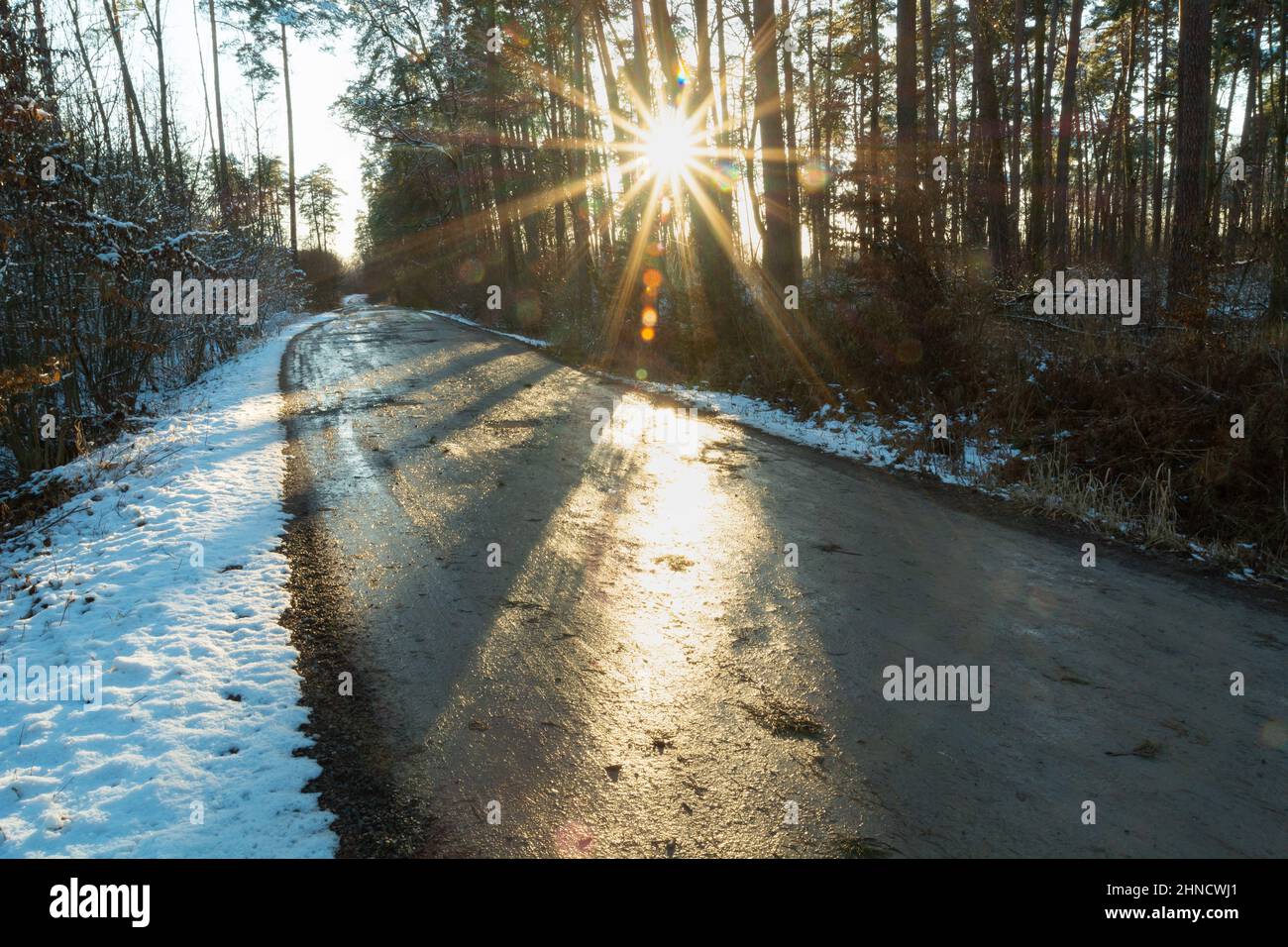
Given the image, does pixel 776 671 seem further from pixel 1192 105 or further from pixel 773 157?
pixel 773 157

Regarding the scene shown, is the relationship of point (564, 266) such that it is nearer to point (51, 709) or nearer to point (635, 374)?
point (635, 374)

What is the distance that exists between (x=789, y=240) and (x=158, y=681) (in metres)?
12.5

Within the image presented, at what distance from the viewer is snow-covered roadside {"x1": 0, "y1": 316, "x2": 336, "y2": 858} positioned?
2.92 m

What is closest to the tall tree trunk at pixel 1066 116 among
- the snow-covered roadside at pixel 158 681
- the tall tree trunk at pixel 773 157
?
the tall tree trunk at pixel 773 157

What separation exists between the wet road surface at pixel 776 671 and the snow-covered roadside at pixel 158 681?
43cm

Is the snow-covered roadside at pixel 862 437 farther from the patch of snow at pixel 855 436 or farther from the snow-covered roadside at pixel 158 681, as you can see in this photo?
the snow-covered roadside at pixel 158 681

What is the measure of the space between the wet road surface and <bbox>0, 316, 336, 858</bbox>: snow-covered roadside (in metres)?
0.43

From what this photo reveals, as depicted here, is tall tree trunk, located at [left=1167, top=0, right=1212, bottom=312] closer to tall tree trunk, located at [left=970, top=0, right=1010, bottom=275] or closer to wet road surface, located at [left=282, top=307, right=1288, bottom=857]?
tall tree trunk, located at [left=970, top=0, right=1010, bottom=275]

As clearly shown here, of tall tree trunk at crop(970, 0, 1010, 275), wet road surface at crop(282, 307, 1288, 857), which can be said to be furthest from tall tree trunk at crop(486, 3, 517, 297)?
wet road surface at crop(282, 307, 1288, 857)

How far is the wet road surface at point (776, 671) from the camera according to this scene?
9.52ft

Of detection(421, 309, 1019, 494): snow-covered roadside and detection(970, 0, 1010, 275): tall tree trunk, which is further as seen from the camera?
detection(970, 0, 1010, 275): tall tree trunk

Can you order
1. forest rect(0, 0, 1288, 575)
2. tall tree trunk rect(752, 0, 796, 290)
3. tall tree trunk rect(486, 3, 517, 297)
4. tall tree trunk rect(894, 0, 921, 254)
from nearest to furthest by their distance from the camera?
1. forest rect(0, 0, 1288, 575)
2. tall tree trunk rect(894, 0, 921, 254)
3. tall tree trunk rect(752, 0, 796, 290)
4. tall tree trunk rect(486, 3, 517, 297)

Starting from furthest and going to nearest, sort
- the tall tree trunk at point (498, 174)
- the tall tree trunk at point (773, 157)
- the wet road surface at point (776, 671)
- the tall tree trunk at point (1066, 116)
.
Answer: the tall tree trunk at point (498, 174) < the tall tree trunk at point (1066, 116) < the tall tree trunk at point (773, 157) < the wet road surface at point (776, 671)

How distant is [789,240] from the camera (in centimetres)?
1385
